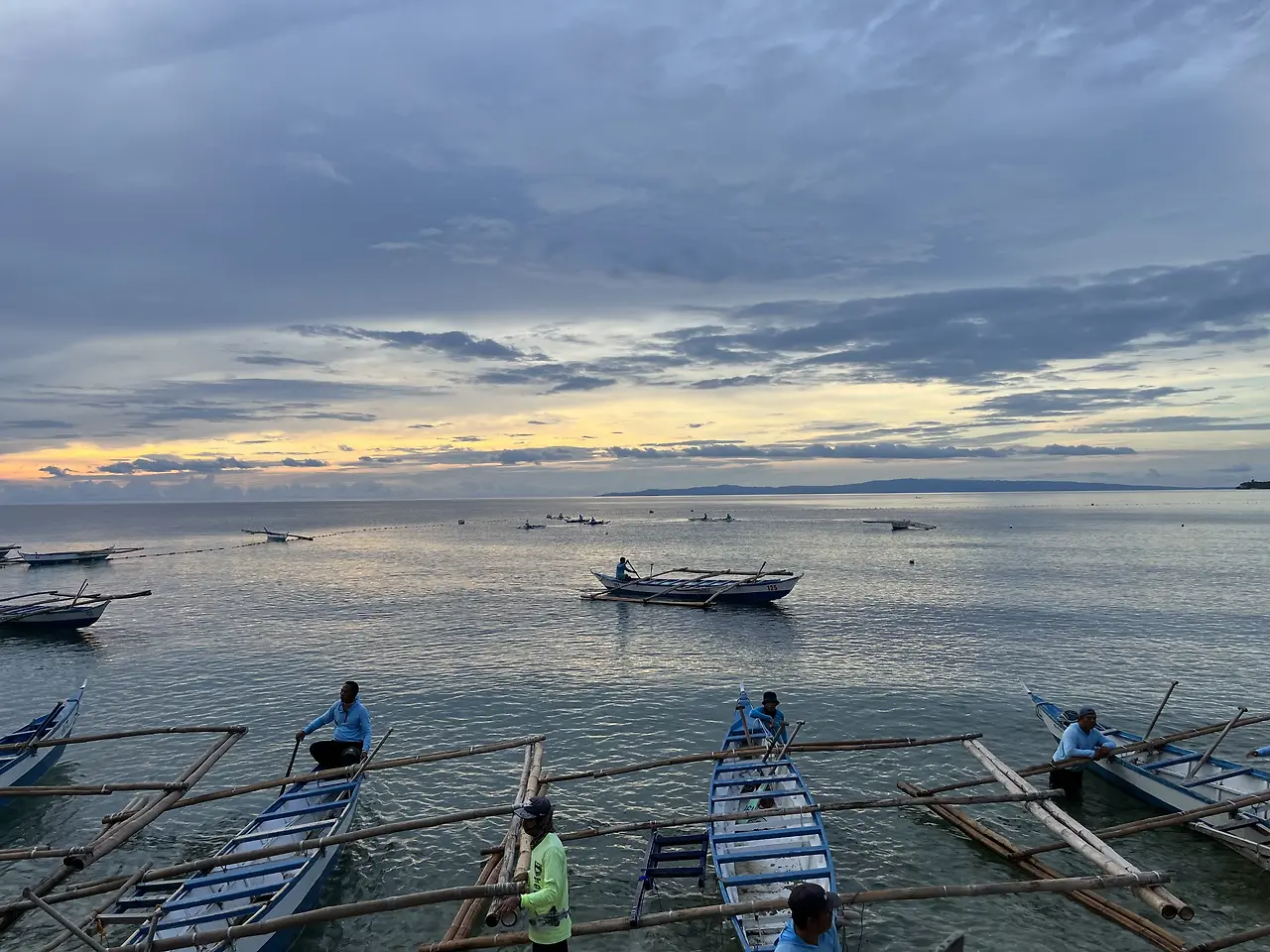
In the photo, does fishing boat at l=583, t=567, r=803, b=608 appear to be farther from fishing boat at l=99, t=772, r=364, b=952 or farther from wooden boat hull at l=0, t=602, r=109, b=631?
fishing boat at l=99, t=772, r=364, b=952

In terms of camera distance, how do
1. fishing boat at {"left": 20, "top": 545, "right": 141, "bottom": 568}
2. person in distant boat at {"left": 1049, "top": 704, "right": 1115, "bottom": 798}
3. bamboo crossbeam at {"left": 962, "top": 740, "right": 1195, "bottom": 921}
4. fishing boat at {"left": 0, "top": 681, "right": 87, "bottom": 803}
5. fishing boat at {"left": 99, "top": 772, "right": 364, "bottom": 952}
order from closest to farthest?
1. bamboo crossbeam at {"left": 962, "top": 740, "right": 1195, "bottom": 921}
2. fishing boat at {"left": 99, "top": 772, "right": 364, "bottom": 952}
3. person in distant boat at {"left": 1049, "top": 704, "right": 1115, "bottom": 798}
4. fishing boat at {"left": 0, "top": 681, "right": 87, "bottom": 803}
5. fishing boat at {"left": 20, "top": 545, "right": 141, "bottom": 568}

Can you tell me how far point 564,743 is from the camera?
72.0 feet

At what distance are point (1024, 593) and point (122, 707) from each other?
54676mm

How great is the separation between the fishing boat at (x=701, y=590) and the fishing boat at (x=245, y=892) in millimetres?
34632

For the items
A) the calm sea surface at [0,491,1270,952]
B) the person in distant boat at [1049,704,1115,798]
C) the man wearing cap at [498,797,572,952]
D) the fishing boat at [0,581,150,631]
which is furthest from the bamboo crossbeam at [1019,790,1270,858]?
the fishing boat at [0,581,150,631]

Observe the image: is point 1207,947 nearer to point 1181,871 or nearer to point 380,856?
point 1181,871

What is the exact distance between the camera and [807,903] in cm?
634

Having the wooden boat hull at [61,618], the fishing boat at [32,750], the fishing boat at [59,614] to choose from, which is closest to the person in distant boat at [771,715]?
the fishing boat at [32,750]

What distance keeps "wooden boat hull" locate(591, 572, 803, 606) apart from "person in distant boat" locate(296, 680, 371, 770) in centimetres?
3338

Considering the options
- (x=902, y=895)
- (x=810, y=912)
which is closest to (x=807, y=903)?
(x=810, y=912)

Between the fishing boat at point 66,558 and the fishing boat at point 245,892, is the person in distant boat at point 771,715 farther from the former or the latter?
the fishing boat at point 66,558

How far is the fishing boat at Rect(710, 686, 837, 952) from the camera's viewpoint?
1084 centimetres

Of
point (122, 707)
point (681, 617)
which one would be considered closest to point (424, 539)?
point (681, 617)

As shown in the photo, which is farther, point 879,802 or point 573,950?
point 879,802
